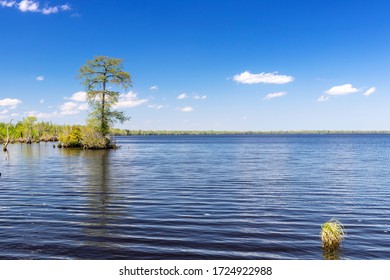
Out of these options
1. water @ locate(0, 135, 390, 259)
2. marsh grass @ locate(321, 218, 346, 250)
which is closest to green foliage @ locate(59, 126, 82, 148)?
water @ locate(0, 135, 390, 259)

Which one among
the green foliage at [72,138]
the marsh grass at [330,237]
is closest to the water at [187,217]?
the marsh grass at [330,237]

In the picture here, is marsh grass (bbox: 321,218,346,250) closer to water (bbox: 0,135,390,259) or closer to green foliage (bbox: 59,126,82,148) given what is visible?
water (bbox: 0,135,390,259)

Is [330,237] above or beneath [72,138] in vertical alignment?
beneath

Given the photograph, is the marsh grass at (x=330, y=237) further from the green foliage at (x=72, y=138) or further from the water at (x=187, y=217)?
the green foliage at (x=72, y=138)

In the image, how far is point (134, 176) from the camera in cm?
3067

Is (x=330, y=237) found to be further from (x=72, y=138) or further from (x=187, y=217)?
(x=72, y=138)

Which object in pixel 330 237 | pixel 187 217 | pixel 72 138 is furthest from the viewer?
pixel 72 138

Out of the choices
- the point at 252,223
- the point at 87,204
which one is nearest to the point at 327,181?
the point at 252,223

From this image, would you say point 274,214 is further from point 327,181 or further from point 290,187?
point 327,181

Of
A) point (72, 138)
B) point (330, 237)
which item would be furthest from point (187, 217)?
point (72, 138)

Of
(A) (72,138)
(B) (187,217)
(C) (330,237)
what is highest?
(A) (72,138)

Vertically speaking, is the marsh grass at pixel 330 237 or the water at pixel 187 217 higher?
the marsh grass at pixel 330 237

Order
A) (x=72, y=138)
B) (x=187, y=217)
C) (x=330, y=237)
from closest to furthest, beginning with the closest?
(x=330, y=237) < (x=187, y=217) < (x=72, y=138)

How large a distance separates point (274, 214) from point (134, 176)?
16.4 metres
